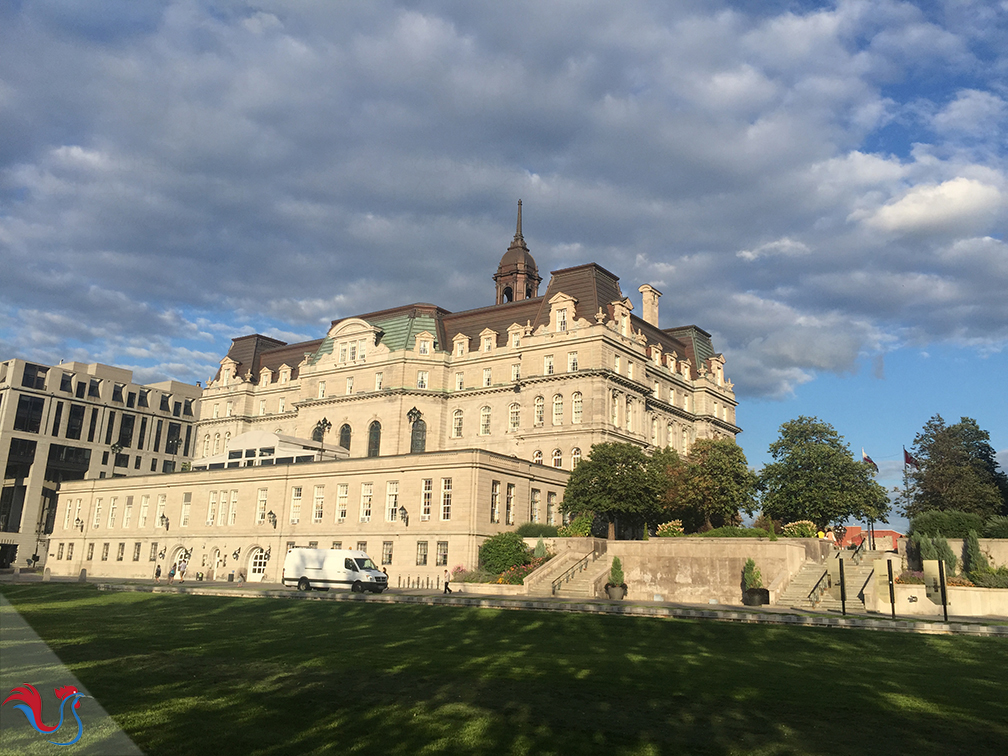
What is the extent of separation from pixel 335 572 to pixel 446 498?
12.2 metres

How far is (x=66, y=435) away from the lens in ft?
363

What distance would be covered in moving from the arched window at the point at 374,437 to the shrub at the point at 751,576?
4746cm

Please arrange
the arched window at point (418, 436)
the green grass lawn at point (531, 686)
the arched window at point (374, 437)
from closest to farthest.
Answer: the green grass lawn at point (531, 686) < the arched window at point (418, 436) < the arched window at point (374, 437)

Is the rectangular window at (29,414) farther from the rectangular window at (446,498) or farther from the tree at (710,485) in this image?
the tree at (710,485)

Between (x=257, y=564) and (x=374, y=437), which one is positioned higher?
(x=374, y=437)

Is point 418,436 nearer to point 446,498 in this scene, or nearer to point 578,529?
point 446,498

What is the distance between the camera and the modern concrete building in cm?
10406

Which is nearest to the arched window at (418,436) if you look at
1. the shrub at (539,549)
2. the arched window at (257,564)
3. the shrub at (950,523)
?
the arched window at (257,564)

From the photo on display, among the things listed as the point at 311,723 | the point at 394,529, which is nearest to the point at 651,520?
the point at 394,529

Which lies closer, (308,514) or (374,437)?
(308,514)

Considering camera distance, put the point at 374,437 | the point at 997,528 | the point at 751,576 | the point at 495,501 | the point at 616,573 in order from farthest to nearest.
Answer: the point at 374,437
the point at 495,501
the point at 997,528
the point at 616,573
the point at 751,576

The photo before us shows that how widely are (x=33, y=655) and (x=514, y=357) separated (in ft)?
208

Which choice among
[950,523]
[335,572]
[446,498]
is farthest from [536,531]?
[950,523]
